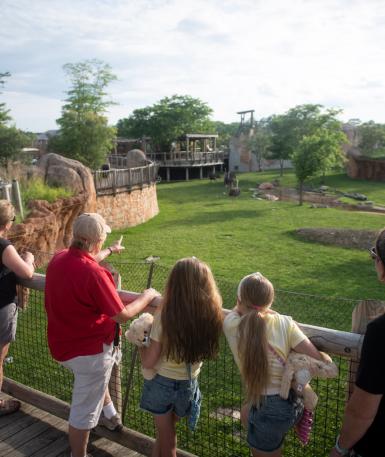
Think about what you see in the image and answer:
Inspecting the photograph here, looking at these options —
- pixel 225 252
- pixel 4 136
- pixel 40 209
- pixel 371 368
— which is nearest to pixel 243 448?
pixel 371 368

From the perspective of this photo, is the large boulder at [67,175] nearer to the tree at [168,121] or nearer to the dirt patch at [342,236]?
the dirt patch at [342,236]

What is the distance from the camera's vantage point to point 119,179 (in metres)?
18.0

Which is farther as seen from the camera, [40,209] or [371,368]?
[40,209]

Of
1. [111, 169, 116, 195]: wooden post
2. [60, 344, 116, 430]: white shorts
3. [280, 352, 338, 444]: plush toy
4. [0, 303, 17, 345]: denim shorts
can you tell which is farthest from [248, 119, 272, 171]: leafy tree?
[280, 352, 338, 444]: plush toy

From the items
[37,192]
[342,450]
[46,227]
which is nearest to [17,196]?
[46,227]

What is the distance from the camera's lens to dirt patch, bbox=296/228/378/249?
1407 cm

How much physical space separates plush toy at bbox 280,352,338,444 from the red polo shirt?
2.94ft

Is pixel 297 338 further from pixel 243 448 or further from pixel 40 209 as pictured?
pixel 40 209

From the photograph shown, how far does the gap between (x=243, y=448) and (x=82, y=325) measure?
2288 mm

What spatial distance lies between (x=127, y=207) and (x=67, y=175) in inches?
198

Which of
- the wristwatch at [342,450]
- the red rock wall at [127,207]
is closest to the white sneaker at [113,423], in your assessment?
the wristwatch at [342,450]

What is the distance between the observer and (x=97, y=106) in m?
30.8

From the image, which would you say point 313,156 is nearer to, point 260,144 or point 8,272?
point 8,272

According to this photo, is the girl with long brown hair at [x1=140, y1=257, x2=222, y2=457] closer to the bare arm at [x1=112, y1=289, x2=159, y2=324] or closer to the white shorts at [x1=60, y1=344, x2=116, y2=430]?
the bare arm at [x1=112, y1=289, x2=159, y2=324]
